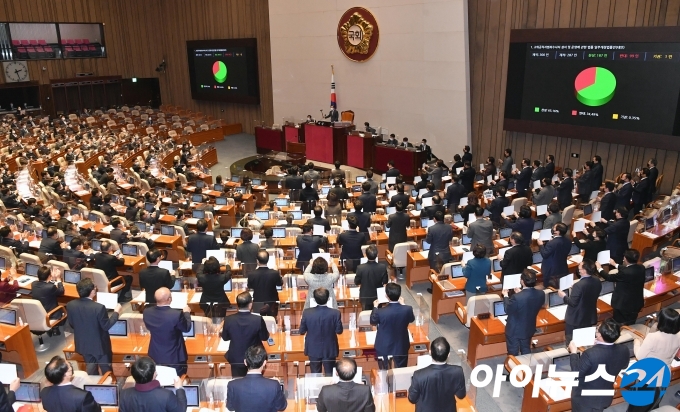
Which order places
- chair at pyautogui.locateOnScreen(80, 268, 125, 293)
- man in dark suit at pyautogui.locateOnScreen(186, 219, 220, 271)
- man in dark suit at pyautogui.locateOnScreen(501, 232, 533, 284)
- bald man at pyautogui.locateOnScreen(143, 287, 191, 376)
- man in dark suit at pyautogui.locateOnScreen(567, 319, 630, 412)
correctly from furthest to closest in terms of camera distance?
1. man in dark suit at pyautogui.locateOnScreen(186, 219, 220, 271)
2. chair at pyautogui.locateOnScreen(80, 268, 125, 293)
3. man in dark suit at pyautogui.locateOnScreen(501, 232, 533, 284)
4. bald man at pyautogui.locateOnScreen(143, 287, 191, 376)
5. man in dark suit at pyautogui.locateOnScreen(567, 319, 630, 412)

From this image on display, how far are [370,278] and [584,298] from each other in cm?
257

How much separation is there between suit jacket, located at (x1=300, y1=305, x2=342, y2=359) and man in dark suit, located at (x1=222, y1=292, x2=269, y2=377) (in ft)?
1.51

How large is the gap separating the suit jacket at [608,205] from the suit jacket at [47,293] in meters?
9.91

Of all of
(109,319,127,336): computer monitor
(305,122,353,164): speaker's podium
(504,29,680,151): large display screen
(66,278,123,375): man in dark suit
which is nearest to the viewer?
(66,278,123,375): man in dark suit

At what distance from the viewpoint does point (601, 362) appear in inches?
191

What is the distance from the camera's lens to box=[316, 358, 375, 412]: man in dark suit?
4.28 meters

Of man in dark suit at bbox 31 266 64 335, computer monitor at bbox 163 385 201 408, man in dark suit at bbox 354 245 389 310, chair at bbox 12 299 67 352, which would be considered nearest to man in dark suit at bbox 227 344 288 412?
computer monitor at bbox 163 385 201 408

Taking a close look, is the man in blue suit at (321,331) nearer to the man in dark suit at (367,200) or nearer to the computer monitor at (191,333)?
the computer monitor at (191,333)

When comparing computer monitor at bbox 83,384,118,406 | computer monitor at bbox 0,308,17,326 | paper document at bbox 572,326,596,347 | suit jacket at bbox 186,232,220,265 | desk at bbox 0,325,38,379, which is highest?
paper document at bbox 572,326,596,347

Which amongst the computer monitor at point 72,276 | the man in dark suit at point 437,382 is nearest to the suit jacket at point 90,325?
the computer monitor at point 72,276

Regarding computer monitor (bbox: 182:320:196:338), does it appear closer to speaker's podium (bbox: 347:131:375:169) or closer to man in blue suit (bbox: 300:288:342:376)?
man in blue suit (bbox: 300:288:342:376)

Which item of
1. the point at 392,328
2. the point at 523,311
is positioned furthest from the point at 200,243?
the point at 523,311

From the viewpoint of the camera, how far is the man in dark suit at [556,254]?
302 inches

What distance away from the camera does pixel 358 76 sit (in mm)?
19672
